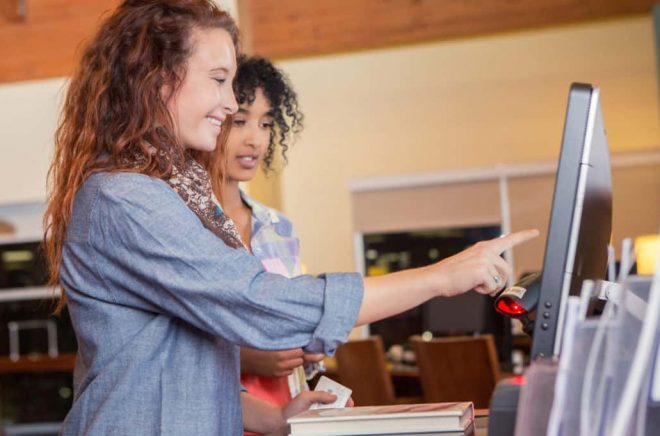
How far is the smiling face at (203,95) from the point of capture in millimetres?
1488

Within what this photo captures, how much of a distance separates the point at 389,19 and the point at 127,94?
593 centimetres

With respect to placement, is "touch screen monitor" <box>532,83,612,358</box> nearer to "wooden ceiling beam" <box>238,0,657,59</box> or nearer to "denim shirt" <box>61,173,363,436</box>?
"denim shirt" <box>61,173,363,436</box>

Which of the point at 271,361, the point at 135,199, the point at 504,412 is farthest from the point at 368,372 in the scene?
the point at 504,412

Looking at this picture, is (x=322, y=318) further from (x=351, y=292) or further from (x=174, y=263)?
(x=174, y=263)

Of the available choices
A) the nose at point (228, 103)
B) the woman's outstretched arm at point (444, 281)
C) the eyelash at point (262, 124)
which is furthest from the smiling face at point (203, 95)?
the eyelash at point (262, 124)

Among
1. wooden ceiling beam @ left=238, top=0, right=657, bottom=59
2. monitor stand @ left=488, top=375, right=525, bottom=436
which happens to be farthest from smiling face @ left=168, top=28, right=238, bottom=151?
wooden ceiling beam @ left=238, top=0, right=657, bottom=59

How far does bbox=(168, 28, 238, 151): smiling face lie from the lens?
1488mm

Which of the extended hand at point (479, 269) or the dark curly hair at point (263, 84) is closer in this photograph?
the extended hand at point (479, 269)

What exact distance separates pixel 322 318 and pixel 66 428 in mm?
405

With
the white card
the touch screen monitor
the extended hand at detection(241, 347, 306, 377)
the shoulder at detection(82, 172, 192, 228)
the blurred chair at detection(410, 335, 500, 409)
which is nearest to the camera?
the touch screen monitor

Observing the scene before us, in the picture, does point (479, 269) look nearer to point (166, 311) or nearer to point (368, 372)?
point (166, 311)

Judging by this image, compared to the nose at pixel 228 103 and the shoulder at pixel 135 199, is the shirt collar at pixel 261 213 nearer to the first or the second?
the nose at pixel 228 103

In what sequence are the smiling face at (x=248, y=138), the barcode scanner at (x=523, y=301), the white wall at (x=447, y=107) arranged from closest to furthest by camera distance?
1. the barcode scanner at (x=523, y=301)
2. the smiling face at (x=248, y=138)
3. the white wall at (x=447, y=107)

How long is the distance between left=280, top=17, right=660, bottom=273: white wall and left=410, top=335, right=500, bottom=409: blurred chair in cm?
311
